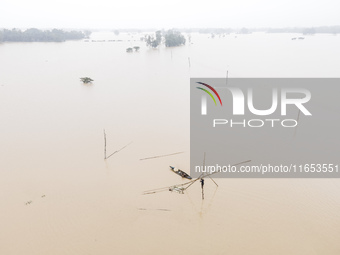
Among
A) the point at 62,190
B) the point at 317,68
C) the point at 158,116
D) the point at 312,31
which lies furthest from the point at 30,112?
the point at 312,31

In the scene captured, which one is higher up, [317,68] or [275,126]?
[317,68]

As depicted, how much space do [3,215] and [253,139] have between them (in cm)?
1376

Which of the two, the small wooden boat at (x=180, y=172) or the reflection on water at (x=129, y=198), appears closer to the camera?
the reflection on water at (x=129, y=198)

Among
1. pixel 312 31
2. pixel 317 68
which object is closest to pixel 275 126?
pixel 317 68

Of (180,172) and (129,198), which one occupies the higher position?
(180,172)

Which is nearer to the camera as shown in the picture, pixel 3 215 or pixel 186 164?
pixel 3 215

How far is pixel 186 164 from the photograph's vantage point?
14.5 m

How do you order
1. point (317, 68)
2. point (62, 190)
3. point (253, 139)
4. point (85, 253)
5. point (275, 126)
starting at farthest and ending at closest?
point (317, 68), point (275, 126), point (253, 139), point (62, 190), point (85, 253)

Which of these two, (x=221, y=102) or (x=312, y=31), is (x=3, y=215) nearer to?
(x=221, y=102)

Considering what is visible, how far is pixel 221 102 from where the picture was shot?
23.0 m

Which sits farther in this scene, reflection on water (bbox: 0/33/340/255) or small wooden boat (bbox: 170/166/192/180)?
small wooden boat (bbox: 170/166/192/180)

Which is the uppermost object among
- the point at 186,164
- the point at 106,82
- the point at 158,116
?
the point at 106,82

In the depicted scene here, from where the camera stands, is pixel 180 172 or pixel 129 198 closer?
pixel 129 198

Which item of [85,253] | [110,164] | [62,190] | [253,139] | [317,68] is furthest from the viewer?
[317,68]
